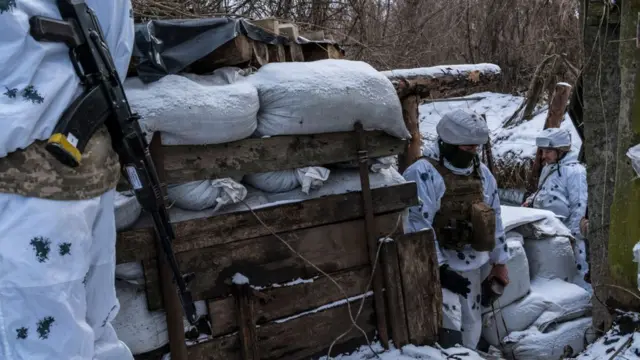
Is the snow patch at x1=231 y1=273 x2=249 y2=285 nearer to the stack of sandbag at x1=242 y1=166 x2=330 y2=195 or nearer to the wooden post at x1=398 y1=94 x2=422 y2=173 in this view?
the stack of sandbag at x1=242 y1=166 x2=330 y2=195

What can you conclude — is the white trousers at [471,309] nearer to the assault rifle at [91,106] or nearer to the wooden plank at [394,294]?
the wooden plank at [394,294]

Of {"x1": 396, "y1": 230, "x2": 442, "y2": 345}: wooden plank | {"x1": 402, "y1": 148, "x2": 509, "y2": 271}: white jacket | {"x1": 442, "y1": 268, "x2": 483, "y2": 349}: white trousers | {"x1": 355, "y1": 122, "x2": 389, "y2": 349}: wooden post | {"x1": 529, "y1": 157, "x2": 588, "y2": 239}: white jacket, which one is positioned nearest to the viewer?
{"x1": 355, "y1": 122, "x2": 389, "y2": 349}: wooden post

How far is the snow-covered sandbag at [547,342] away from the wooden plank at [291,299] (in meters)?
2.03

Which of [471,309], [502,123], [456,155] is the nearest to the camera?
[456,155]

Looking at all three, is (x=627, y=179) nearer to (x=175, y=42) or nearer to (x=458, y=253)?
(x=458, y=253)

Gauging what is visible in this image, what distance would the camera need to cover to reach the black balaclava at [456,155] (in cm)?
385

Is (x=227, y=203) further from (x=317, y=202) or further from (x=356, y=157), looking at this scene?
(x=356, y=157)

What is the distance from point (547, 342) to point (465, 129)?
1.73 m

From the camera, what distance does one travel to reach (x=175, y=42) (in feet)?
7.82

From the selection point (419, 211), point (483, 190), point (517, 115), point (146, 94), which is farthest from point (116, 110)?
point (517, 115)

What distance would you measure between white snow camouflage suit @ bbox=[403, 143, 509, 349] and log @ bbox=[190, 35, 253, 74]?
1590mm

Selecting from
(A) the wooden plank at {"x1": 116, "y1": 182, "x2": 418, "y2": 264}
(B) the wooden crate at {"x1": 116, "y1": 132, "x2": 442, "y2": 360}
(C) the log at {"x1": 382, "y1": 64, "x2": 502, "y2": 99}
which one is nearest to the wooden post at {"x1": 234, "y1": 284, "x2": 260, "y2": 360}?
(B) the wooden crate at {"x1": 116, "y1": 132, "x2": 442, "y2": 360}

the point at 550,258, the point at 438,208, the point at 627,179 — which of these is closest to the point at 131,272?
the point at 438,208

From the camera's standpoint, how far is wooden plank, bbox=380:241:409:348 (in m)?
2.84
